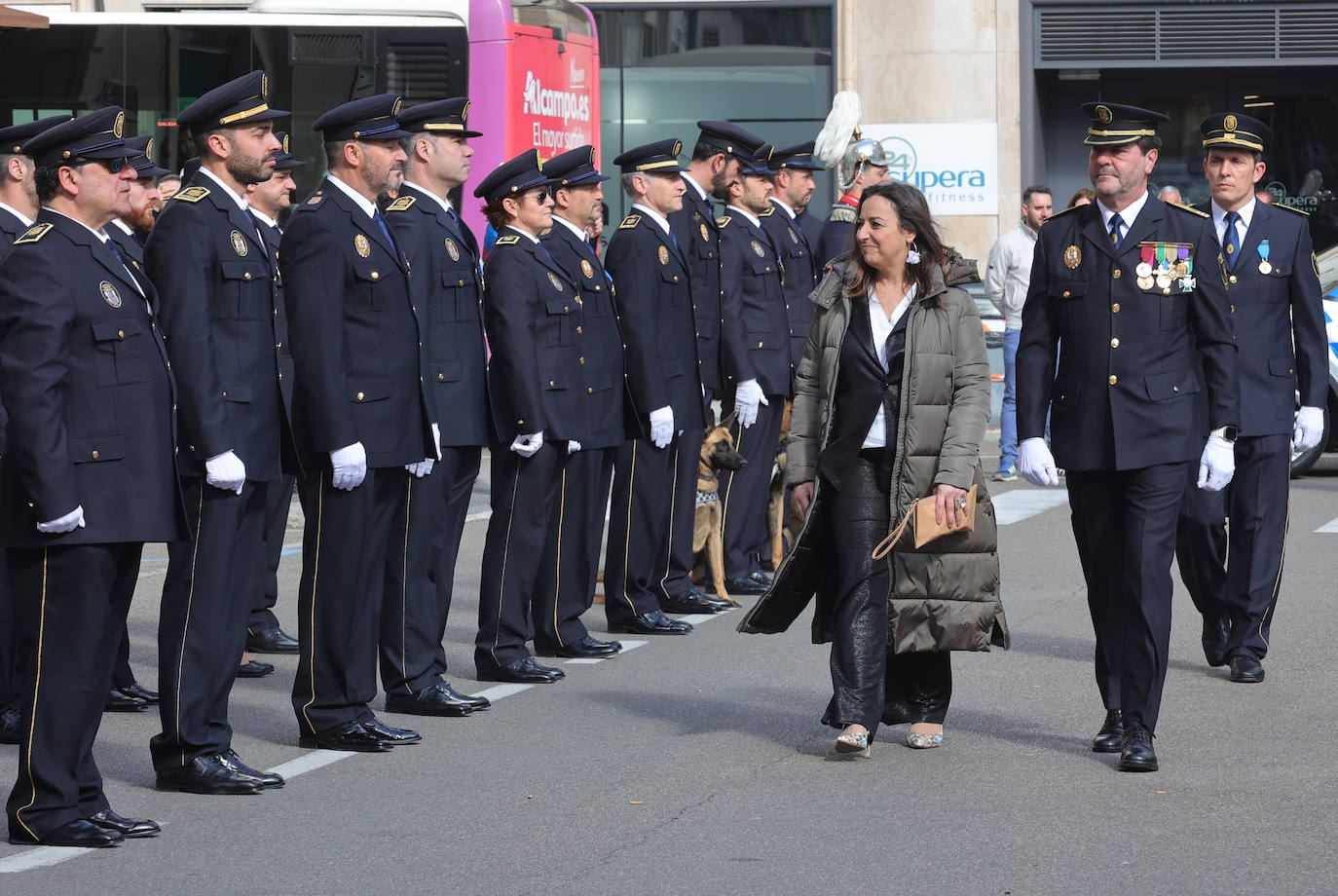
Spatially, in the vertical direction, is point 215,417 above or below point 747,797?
above

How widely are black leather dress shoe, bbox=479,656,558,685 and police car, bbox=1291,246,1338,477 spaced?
8.67m

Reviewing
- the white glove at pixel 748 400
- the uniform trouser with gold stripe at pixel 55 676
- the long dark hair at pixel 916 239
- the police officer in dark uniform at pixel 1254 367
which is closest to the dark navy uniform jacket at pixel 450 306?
the long dark hair at pixel 916 239

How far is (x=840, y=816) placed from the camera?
6.41 m

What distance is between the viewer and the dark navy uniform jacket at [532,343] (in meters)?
8.91

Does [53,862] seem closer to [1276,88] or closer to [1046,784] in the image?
[1046,784]

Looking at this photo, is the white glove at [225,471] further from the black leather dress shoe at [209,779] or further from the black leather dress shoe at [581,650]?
the black leather dress shoe at [581,650]

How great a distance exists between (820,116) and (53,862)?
64.2ft

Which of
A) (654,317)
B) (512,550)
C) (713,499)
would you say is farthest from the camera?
(713,499)

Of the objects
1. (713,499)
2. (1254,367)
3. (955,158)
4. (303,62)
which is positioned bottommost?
(713,499)

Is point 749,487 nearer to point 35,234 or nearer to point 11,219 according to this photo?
point 11,219

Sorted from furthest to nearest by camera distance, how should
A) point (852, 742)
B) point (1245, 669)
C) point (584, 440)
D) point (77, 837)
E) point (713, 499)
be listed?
point (713, 499), point (584, 440), point (1245, 669), point (852, 742), point (77, 837)

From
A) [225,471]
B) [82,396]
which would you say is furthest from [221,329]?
[82,396]

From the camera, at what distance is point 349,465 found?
7246mm

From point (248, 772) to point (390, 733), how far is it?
0.78 m
